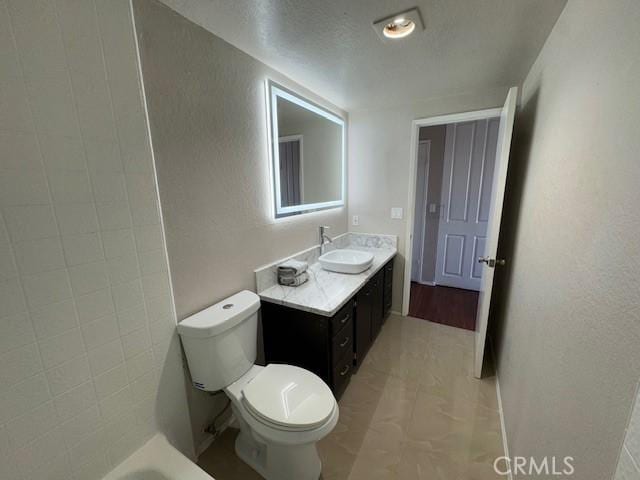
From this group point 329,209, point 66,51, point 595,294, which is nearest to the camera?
point 595,294

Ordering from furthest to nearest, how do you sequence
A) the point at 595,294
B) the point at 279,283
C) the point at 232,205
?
1. the point at 279,283
2. the point at 232,205
3. the point at 595,294

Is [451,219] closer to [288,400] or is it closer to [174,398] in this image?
[288,400]

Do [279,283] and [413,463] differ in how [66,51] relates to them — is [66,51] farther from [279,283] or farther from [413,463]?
[413,463]

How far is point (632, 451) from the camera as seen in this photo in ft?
1.45

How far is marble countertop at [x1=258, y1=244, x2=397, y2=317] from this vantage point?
1573 mm

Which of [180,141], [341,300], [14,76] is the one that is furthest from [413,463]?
[14,76]

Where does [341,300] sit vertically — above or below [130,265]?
below

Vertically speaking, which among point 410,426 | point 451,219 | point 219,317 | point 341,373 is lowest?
point 410,426

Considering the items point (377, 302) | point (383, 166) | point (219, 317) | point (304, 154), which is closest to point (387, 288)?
point (377, 302)

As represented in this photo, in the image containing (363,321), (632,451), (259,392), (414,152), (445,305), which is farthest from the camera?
(445,305)

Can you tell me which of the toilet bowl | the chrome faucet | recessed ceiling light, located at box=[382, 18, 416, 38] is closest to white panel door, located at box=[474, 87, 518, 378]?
recessed ceiling light, located at box=[382, 18, 416, 38]

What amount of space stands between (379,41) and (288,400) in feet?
6.12

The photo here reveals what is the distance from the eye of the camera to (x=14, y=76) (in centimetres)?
78

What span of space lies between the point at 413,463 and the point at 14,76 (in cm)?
227
